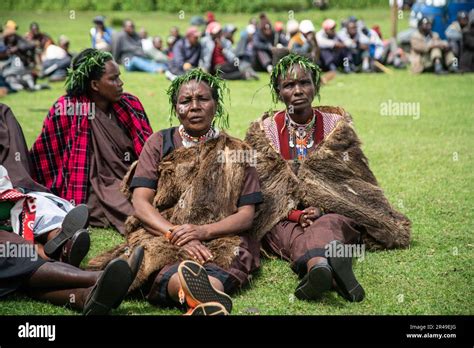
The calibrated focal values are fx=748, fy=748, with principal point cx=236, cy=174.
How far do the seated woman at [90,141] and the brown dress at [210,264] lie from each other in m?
1.63

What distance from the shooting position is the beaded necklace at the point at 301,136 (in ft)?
21.3

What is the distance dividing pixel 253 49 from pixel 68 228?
57.6ft

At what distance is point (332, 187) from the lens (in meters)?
6.34

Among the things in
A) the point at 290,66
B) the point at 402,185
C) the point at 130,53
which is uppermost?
the point at 290,66

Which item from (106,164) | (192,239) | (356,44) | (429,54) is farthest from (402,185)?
(356,44)

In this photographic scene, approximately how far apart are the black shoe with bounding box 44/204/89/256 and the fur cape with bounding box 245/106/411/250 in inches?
56.1

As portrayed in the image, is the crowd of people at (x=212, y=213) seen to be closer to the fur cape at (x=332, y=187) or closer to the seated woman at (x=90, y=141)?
the fur cape at (x=332, y=187)

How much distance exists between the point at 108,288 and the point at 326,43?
61.5 feet

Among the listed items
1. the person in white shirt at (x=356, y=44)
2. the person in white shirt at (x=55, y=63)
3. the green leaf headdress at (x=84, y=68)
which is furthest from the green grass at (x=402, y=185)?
the green leaf headdress at (x=84, y=68)

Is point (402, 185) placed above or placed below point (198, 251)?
below

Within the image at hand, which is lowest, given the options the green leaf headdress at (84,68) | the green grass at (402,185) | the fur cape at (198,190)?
the green grass at (402,185)

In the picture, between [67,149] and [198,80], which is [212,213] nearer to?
[198,80]

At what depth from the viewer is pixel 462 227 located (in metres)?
7.26

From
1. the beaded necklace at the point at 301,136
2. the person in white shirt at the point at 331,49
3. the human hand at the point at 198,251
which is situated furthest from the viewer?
the person in white shirt at the point at 331,49
